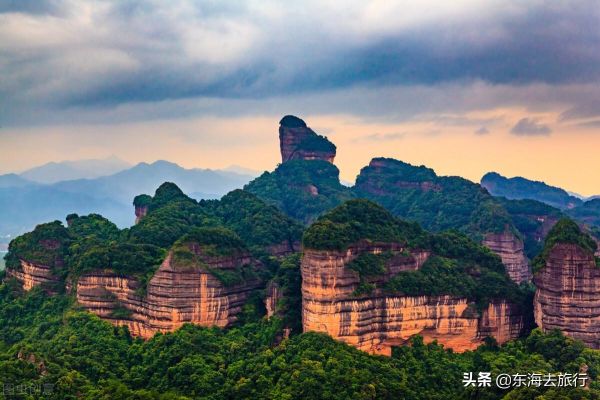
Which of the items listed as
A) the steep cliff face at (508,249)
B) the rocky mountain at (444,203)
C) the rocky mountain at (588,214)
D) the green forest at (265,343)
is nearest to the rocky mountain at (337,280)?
the green forest at (265,343)

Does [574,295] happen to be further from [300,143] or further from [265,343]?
[300,143]

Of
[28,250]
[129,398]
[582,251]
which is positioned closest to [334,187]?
[28,250]

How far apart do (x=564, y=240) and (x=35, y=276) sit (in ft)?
154

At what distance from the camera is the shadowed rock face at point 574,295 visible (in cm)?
5156

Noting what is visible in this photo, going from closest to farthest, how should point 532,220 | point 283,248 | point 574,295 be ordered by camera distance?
1. point 574,295
2. point 283,248
3. point 532,220

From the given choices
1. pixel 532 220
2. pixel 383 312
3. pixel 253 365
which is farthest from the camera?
pixel 532 220

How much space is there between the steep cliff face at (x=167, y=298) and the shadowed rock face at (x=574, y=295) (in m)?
24.5

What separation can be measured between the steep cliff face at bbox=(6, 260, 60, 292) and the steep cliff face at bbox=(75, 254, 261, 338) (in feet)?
24.4

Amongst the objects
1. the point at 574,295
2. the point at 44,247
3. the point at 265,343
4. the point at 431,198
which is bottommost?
the point at 265,343

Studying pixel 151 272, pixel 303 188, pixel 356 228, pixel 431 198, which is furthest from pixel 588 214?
pixel 151 272

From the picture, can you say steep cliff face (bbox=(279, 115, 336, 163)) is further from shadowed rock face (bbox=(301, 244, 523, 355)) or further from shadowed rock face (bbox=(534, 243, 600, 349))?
shadowed rock face (bbox=(534, 243, 600, 349))

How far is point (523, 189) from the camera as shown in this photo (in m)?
165

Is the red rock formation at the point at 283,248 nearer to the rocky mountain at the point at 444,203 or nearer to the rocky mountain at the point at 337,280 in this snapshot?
the rocky mountain at the point at 337,280

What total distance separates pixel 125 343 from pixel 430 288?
24369 millimetres
